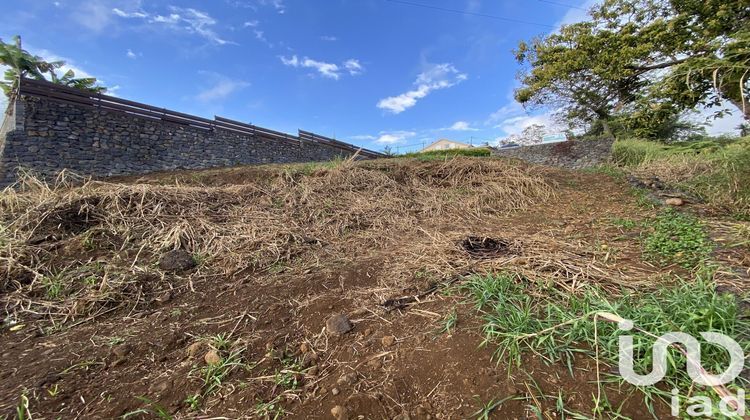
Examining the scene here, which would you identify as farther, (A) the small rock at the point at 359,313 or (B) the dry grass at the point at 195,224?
(B) the dry grass at the point at 195,224

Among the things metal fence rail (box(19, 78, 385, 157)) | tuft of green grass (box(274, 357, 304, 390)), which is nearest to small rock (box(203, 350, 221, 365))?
tuft of green grass (box(274, 357, 304, 390))

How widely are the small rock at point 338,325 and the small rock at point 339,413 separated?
464 millimetres

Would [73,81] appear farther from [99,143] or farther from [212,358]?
[212,358]

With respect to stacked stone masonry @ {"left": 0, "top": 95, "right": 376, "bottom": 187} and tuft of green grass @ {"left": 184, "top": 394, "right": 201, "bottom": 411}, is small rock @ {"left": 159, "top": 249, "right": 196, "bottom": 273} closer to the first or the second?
tuft of green grass @ {"left": 184, "top": 394, "right": 201, "bottom": 411}

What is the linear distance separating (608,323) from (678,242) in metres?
1.41

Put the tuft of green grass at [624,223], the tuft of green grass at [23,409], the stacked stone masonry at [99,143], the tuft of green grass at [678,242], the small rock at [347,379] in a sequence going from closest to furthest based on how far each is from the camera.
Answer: the tuft of green grass at [23,409] < the small rock at [347,379] < the tuft of green grass at [678,242] < the tuft of green grass at [624,223] < the stacked stone masonry at [99,143]

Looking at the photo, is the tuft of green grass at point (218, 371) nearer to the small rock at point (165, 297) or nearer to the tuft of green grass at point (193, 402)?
the tuft of green grass at point (193, 402)

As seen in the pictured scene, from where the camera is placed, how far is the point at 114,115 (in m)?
7.59

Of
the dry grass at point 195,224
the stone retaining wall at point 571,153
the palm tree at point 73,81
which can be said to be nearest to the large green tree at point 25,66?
the palm tree at point 73,81

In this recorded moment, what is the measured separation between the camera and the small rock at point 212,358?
1378 mm

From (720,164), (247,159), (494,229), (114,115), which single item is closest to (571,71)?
(720,164)

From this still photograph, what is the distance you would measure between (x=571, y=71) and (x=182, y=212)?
12.9 m

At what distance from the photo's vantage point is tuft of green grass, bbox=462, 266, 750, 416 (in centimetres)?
105

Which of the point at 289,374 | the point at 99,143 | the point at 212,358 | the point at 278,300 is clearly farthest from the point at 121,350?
the point at 99,143
